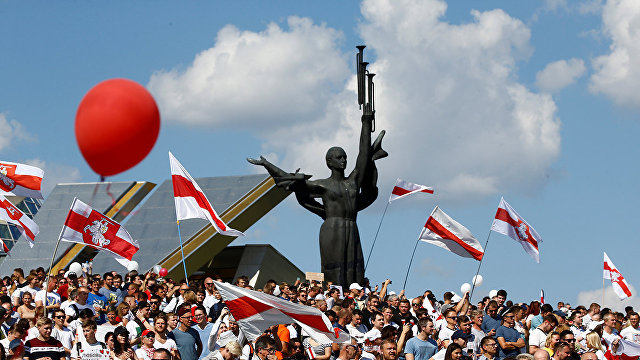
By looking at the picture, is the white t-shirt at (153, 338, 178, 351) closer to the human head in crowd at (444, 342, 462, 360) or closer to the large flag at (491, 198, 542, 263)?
the human head in crowd at (444, 342, 462, 360)

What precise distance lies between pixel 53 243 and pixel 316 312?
2044 cm

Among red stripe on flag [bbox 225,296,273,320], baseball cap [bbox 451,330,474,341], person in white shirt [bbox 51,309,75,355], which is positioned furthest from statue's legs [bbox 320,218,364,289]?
red stripe on flag [bbox 225,296,273,320]

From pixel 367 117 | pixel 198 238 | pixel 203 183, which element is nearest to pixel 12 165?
pixel 367 117

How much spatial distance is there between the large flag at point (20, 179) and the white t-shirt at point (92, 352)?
7937 mm

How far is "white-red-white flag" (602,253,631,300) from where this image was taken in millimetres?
24938

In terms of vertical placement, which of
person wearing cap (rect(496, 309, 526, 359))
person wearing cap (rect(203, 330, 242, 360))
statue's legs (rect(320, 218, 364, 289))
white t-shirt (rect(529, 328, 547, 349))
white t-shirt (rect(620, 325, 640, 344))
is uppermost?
statue's legs (rect(320, 218, 364, 289))

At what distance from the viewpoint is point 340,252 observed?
81.6ft

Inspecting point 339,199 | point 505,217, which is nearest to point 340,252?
point 339,199

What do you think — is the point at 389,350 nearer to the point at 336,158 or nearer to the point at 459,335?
the point at 459,335

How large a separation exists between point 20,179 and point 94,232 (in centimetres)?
262

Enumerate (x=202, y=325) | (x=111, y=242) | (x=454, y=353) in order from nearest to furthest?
(x=454, y=353), (x=202, y=325), (x=111, y=242)

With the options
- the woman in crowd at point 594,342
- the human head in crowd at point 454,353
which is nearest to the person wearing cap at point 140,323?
the human head in crowd at point 454,353

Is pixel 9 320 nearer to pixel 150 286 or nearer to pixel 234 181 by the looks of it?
pixel 150 286

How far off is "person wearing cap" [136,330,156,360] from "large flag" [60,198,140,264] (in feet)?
17.3
